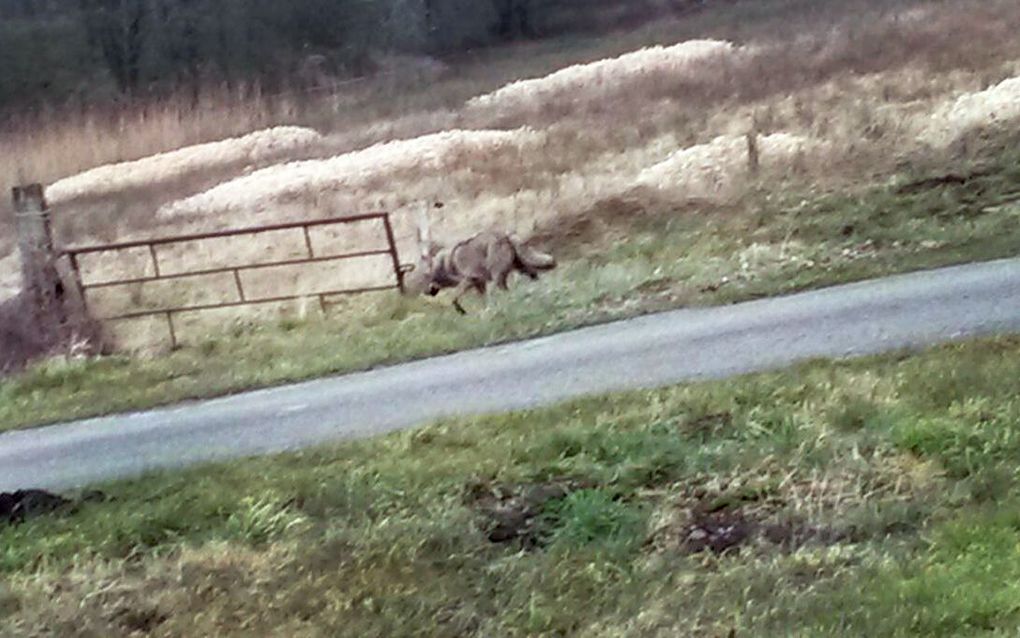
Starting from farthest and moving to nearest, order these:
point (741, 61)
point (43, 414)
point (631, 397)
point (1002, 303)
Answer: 1. point (741, 61)
2. point (43, 414)
3. point (1002, 303)
4. point (631, 397)

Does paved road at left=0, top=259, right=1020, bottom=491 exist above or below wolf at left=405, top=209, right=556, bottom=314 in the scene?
below

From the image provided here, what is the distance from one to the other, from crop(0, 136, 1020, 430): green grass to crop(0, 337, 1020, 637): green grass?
1341 mm

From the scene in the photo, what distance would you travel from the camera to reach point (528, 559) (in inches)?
137

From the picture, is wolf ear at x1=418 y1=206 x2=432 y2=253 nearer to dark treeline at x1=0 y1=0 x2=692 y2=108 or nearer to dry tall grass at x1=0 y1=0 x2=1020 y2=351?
dry tall grass at x1=0 y1=0 x2=1020 y2=351

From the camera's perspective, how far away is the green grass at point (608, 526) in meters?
3.11

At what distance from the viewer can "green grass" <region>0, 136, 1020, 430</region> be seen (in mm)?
5934

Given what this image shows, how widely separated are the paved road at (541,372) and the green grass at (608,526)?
0.89 ft

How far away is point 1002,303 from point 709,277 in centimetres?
148

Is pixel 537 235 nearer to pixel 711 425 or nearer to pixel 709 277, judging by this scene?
pixel 709 277

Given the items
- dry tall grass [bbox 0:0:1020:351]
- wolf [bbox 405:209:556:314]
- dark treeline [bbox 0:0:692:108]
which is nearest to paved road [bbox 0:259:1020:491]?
wolf [bbox 405:209:556:314]

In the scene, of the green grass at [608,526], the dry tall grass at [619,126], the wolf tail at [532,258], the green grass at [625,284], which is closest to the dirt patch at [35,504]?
the green grass at [608,526]

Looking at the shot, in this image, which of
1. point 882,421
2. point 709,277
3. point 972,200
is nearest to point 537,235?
point 709,277

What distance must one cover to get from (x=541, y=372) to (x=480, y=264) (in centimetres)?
167

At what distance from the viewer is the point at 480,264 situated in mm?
6848
